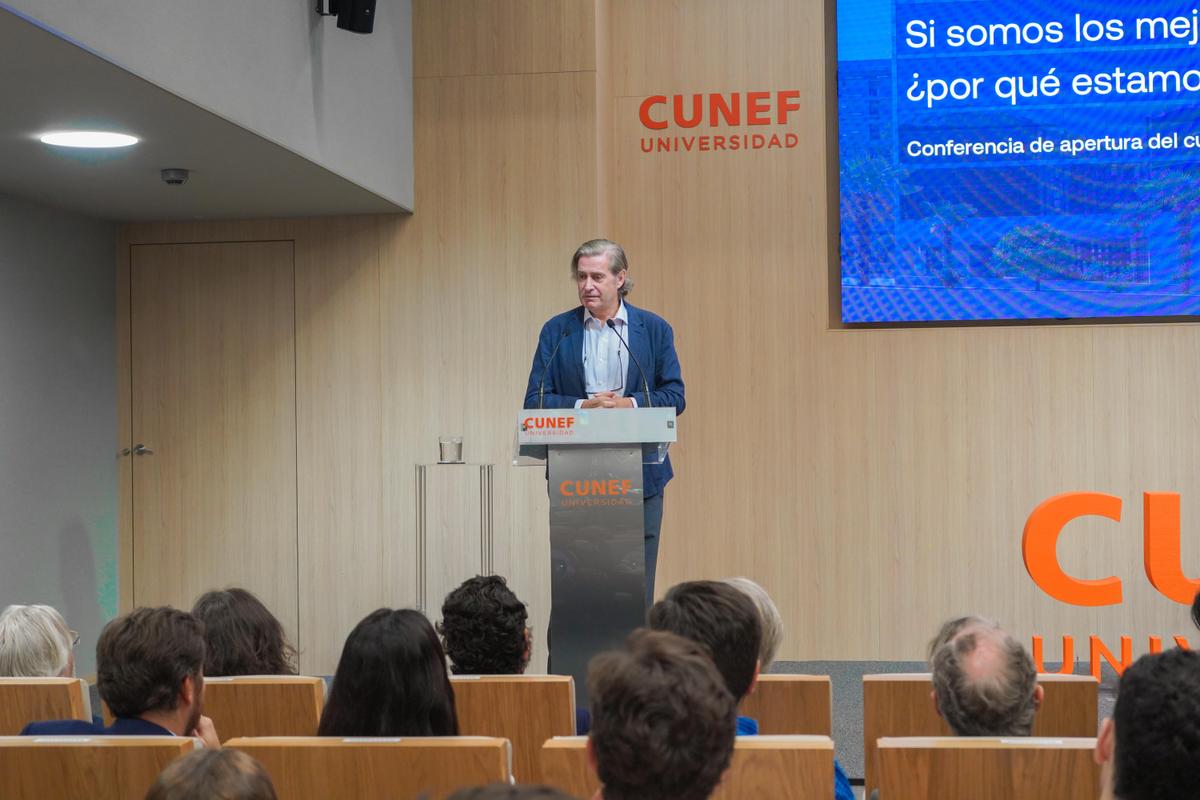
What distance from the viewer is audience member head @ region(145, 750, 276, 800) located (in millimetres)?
1702

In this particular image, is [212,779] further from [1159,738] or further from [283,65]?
[283,65]

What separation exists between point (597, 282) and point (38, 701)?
2252 mm

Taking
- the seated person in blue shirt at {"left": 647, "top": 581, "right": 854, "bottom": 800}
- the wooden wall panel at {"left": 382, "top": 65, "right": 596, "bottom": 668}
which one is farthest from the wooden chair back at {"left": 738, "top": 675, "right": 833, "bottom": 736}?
the wooden wall panel at {"left": 382, "top": 65, "right": 596, "bottom": 668}

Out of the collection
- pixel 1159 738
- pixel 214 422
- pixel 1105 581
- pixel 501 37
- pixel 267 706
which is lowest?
pixel 1105 581

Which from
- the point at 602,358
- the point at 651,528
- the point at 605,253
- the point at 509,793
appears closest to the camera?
the point at 509,793

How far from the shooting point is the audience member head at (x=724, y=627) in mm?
2432

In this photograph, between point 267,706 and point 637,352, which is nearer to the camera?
point 267,706

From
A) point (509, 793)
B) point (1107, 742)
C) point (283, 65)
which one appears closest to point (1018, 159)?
point (283, 65)

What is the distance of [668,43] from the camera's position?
6758mm

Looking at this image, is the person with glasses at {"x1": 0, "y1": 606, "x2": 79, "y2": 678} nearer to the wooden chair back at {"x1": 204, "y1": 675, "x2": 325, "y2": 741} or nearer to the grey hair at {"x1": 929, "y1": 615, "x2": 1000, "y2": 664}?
the wooden chair back at {"x1": 204, "y1": 675, "x2": 325, "y2": 741}

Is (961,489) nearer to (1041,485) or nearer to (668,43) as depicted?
(1041,485)

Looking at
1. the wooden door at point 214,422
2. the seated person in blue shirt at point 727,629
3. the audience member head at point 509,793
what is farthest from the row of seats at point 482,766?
the wooden door at point 214,422

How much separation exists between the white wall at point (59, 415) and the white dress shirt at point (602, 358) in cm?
279

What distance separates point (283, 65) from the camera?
4.87 m
